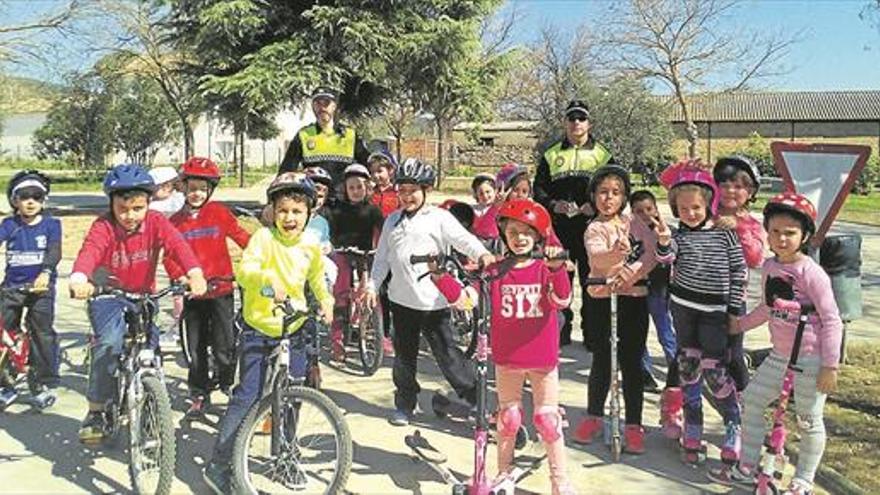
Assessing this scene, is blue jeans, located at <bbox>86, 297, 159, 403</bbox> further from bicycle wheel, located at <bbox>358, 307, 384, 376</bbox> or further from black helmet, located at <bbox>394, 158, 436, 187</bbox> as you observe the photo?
bicycle wheel, located at <bbox>358, 307, 384, 376</bbox>

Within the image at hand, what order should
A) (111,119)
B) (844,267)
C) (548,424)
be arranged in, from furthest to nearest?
1. (111,119)
2. (844,267)
3. (548,424)

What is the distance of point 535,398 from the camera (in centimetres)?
400

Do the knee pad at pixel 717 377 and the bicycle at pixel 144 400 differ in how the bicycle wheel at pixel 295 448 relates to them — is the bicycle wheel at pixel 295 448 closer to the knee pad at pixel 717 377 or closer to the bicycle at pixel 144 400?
the bicycle at pixel 144 400

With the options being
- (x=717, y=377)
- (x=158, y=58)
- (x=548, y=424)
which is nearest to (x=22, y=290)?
(x=548, y=424)

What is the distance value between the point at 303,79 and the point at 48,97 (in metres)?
25.9

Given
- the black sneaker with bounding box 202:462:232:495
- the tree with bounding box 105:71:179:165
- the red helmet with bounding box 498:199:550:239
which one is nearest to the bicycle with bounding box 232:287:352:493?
the black sneaker with bounding box 202:462:232:495

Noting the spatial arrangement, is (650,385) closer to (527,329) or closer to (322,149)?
(527,329)

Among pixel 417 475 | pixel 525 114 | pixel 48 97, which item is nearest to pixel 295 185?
pixel 417 475

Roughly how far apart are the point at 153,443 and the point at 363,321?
2.66 m

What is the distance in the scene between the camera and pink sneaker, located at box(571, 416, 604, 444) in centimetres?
485

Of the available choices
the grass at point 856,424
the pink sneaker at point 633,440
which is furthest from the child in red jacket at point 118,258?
the grass at point 856,424

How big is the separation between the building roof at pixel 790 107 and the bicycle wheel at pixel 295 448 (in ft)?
181

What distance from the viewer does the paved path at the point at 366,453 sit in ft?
13.8

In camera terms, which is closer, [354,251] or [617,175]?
[617,175]
